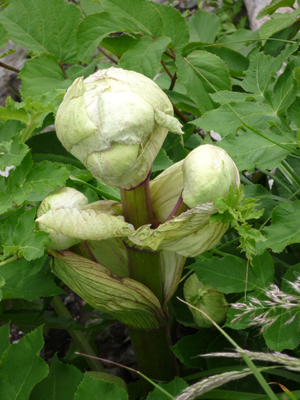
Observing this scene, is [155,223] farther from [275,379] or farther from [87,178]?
[275,379]

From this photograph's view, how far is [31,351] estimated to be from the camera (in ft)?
2.57

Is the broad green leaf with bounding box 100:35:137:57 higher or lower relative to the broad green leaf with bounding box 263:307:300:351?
higher

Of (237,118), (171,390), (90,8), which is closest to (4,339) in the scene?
(171,390)

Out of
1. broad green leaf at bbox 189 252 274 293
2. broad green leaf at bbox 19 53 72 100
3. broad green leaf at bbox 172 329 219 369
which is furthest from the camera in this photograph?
broad green leaf at bbox 19 53 72 100

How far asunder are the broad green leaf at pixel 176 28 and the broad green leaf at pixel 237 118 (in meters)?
0.37

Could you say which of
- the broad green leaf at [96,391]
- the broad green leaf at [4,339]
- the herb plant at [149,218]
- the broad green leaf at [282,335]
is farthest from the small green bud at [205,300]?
the broad green leaf at [4,339]

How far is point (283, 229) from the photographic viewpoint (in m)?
0.82

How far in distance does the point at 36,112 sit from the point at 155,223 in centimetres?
39

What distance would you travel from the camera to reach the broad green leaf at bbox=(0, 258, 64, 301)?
865 mm

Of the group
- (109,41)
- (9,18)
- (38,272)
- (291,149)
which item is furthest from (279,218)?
(9,18)

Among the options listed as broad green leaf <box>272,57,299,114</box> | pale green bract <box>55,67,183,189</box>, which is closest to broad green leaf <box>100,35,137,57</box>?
broad green leaf <box>272,57,299,114</box>

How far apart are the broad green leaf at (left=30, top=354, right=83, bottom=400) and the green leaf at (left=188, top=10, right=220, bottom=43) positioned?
1276 millimetres

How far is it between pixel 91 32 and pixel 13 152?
1.53 ft

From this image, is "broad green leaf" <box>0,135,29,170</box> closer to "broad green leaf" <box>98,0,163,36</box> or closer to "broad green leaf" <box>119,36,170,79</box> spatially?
"broad green leaf" <box>119,36,170,79</box>
